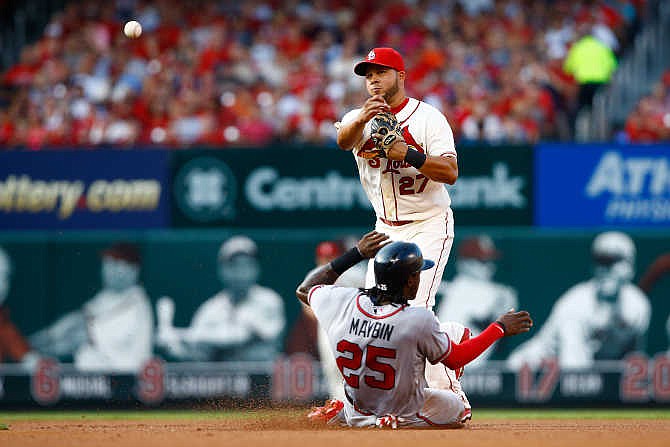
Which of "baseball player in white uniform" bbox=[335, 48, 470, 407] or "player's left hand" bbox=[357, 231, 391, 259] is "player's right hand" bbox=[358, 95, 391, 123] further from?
"player's left hand" bbox=[357, 231, 391, 259]

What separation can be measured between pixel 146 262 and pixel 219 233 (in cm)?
87

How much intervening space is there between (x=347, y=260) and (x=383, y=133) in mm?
772

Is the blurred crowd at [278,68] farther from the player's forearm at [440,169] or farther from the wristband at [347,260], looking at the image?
the wristband at [347,260]

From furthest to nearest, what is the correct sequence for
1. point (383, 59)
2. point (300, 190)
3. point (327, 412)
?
1. point (300, 190)
2. point (327, 412)
3. point (383, 59)

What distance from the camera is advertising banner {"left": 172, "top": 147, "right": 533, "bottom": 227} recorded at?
1233cm

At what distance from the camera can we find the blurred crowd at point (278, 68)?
13.5 metres

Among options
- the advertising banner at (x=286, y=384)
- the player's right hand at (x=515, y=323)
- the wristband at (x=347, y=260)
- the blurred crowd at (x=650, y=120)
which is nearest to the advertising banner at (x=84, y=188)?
the advertising banner at (x=286, y=384)

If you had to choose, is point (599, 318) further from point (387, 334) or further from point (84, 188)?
point (387, 334)

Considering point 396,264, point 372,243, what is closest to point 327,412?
point 372,243

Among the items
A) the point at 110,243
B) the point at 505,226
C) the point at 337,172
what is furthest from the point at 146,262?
the point at 505,226

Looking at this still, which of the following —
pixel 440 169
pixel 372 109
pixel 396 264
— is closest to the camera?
pixel 396 264

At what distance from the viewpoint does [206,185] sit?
12477mm

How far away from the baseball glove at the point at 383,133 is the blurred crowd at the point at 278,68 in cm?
590

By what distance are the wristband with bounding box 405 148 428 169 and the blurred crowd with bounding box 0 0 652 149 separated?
594cm
